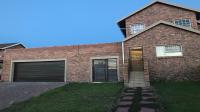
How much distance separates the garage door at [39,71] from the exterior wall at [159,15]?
8624 mm

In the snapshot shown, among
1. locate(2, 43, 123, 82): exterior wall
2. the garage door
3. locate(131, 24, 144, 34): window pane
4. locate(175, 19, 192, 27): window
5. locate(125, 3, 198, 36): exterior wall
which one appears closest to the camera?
locate(2, 43, 123, 82): exterior wall

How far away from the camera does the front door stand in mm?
19250

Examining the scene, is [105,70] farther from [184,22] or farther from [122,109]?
[122,109]

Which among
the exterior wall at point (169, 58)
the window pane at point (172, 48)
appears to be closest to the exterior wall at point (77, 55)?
the exterior wall at point (169, 58)

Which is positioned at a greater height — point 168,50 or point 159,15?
point 159,15

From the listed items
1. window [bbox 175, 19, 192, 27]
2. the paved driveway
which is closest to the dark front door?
the paved driveway

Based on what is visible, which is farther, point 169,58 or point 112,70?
point 112,70

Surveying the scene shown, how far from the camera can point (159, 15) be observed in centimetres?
2264

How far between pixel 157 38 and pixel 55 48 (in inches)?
423

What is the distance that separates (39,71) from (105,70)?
293 inches

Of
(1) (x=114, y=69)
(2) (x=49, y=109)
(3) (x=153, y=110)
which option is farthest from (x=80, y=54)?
(3) (x=153, y=110)

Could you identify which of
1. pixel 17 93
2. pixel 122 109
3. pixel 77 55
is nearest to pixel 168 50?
pixel 77 55

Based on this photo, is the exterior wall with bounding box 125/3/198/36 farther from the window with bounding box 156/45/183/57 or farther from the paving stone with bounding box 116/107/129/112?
the paving stone with bounding box 116/107/129/112

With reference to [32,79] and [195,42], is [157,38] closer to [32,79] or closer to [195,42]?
[195,42]
